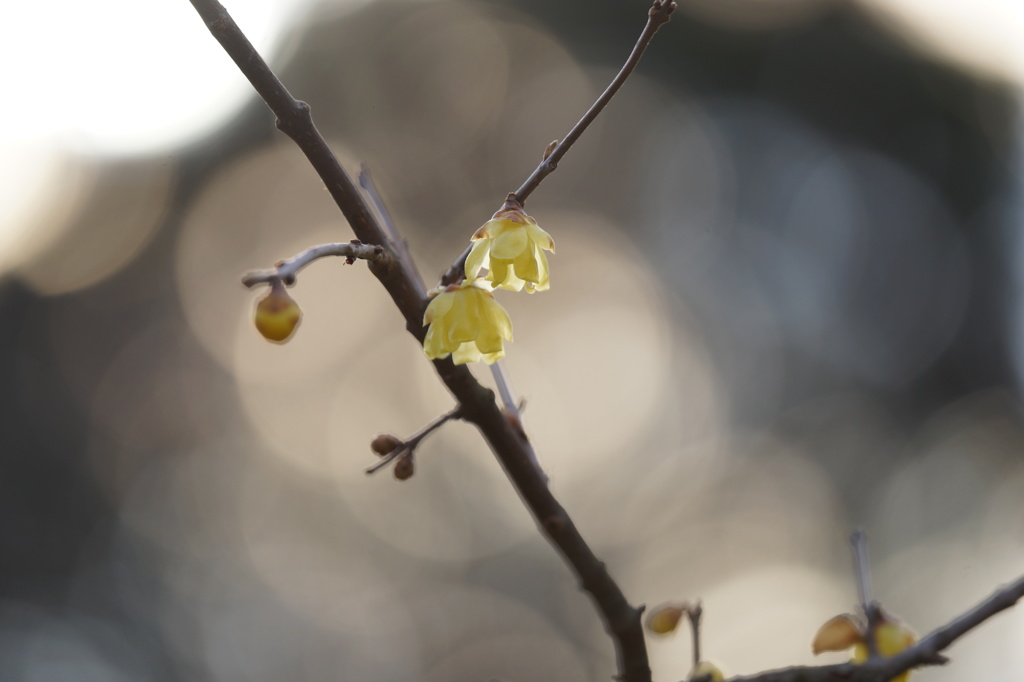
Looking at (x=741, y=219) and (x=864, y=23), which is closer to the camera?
(x=864, y=23)

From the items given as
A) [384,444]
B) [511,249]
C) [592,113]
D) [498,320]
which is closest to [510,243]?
[511,249]

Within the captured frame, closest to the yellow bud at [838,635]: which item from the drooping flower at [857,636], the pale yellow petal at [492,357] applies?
the drooping flower at [857,636]

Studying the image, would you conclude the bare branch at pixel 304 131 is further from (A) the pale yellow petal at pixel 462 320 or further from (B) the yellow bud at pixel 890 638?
(B) the yellow bud at pixel 890 638

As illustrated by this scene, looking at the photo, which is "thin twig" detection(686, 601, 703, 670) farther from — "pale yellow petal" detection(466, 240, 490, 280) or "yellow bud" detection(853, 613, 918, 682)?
"pale yellow petal" detection(466, 240, 490, 280)

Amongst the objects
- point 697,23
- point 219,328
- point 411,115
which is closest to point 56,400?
point 219,328

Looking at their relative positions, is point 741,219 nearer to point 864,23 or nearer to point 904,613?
point 864,23
